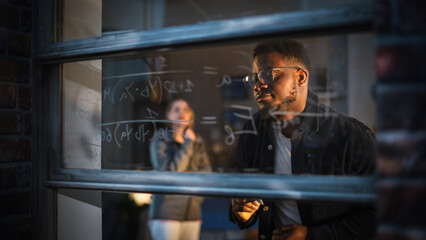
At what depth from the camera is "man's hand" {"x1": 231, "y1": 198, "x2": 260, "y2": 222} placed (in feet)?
5.94

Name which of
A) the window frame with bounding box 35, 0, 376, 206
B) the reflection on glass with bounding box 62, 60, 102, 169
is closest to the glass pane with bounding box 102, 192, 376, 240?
the window frame with bounding box 35, 0, 376, 206

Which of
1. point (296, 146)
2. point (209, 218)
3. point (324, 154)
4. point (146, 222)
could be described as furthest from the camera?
point (146, 222)

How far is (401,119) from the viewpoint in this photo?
0.73 meters

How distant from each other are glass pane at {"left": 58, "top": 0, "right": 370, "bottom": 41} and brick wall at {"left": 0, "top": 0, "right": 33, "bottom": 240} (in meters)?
0.16

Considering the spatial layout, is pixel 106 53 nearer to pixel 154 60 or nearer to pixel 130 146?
pixel 154 60

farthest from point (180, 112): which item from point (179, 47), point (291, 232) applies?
point (291, 232)

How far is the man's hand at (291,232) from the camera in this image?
165cm

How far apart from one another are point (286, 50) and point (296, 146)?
0.44 metres

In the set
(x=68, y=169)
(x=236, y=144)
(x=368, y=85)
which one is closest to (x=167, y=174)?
(x=236, y=144)

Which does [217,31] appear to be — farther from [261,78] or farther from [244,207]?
[244,207]

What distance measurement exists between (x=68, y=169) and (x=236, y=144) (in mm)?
719

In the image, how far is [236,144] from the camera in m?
1.45

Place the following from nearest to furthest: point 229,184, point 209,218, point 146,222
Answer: point 229,184 < point 209,218 < point 146,222

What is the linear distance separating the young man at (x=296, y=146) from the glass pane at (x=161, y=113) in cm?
2
